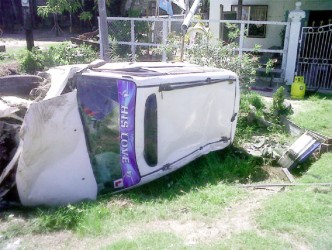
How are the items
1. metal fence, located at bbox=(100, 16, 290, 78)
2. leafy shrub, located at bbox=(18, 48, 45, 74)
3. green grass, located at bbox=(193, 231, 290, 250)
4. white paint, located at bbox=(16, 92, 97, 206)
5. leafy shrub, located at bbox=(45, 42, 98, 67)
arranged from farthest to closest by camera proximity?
1. metal fence, located at bbox=(100, 16, 290, 78)
2. leafy shrub, located at bbox=(45, 42, 98, 67)
3. leafy shrub, located at bbox=(18, 48, 45, 74)
4. white paint, located at bbox=(16, 92, 97, 206)
5. green grass, located at bbox=(193, 231, 290, 250)

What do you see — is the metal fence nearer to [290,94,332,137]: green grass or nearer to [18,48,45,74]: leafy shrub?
[290,94,332,137]: green grass

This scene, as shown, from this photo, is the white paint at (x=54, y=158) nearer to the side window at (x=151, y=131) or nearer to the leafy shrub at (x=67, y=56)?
the side window at (x=151, y=131)

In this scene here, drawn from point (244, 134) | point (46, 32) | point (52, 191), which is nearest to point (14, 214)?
point (52, 191)

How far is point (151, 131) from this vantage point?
162 inches

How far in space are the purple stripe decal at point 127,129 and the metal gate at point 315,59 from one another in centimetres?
703

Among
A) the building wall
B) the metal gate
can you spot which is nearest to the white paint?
the metal gate

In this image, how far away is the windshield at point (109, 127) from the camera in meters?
3.89

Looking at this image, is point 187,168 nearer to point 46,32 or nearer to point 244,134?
point 244,134

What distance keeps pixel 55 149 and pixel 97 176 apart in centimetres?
58

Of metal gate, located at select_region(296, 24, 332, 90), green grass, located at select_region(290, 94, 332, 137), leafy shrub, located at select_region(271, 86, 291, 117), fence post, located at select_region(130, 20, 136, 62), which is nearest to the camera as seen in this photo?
green grass, located at select_region(290, 94, 332, 137)

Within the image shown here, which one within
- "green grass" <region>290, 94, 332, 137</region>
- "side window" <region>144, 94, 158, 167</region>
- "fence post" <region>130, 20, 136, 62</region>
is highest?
"fence post" <region>130, 20, 136, 62</region>

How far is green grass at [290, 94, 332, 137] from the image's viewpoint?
6531mm

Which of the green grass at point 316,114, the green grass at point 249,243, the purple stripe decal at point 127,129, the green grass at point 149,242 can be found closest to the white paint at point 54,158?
the purple stripe decal at point 127,129

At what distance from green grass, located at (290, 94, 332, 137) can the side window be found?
3566mm
